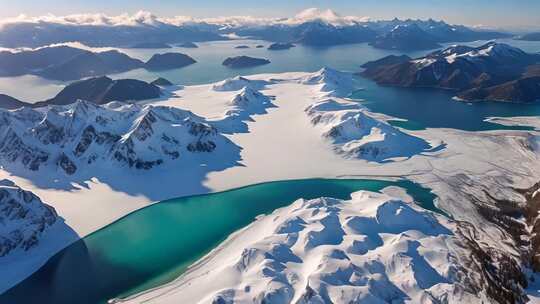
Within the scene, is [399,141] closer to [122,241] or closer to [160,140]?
[160,140]

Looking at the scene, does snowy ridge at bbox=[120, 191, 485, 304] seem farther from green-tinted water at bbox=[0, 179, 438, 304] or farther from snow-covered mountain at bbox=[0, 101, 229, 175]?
snow-covered mountain at bbox=[0, 101, 229, 175]

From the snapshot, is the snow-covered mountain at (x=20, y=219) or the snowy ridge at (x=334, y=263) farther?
the snow-covered mountain at (x=20, y=219)

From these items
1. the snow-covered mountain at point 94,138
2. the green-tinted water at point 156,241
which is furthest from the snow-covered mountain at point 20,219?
the snow-covered mountain at point 94,138

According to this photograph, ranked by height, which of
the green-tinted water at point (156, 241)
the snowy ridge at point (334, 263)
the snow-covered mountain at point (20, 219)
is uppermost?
the snowy ridge at point (334, 263)

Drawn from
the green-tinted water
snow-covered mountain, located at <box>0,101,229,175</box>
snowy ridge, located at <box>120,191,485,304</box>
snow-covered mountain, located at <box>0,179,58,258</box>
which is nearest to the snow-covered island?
snowy ridge, located at <box>120,191,485,304</box>

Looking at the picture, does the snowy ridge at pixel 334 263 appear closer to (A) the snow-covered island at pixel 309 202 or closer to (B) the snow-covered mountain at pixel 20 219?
(A) the snow-covered island at pixel 309 202

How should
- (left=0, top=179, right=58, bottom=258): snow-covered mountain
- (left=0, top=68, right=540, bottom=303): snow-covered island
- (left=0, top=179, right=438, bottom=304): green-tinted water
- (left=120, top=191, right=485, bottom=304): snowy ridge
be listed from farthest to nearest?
(left=0, top=179, right=58, bottom=258): snow-covered mountain, (left=0, top=179, right=438, bottom=304): green-tinted water, (left=0, top=68, right=540, bottom=303): snow-covered island, (left=120, top=191, right=485, bottom=304): snowy ridge
